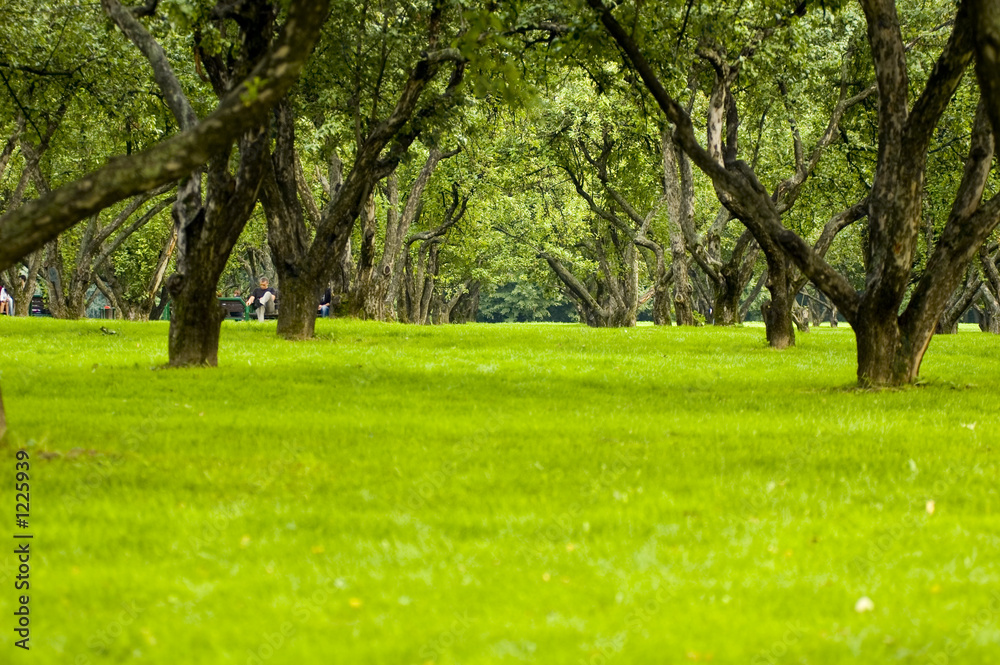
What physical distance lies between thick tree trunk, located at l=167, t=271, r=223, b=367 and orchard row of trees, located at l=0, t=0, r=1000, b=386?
1.5 inches

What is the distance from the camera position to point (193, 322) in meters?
15.0

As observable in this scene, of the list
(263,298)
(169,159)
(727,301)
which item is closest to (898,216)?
(169,159)

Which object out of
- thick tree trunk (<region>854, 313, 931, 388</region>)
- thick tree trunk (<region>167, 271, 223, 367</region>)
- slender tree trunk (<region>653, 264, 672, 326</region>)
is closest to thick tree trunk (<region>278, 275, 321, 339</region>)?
thick tree trunk (<region>167, 271, 223, 367</region>)

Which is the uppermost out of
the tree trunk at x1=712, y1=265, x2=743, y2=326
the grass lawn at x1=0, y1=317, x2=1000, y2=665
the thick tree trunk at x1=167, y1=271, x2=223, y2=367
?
the tree trunk at x1=712, y1=265, x2=743, y2=326

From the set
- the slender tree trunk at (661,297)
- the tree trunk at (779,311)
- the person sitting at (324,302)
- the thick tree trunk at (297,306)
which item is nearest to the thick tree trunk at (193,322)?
the thick tree trunk at (297,306)

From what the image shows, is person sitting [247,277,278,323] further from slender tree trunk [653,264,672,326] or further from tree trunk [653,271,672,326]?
tree trunk [653,271,672,326]

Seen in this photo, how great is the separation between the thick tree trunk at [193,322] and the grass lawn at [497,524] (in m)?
1.36

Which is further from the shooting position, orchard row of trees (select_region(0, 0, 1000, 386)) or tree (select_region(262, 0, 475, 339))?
tree (select_region(262, 0, 475, 339))

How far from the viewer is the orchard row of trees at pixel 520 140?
13.7m

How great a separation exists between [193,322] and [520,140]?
2767cm

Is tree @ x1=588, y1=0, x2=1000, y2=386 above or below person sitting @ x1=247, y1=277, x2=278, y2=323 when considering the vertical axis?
above

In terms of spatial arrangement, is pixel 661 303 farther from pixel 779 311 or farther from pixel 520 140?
pixel 779 311

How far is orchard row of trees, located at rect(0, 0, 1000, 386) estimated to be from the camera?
45.1ft

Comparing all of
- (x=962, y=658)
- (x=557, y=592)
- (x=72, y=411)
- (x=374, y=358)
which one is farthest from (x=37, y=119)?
(x=962, y=658)
